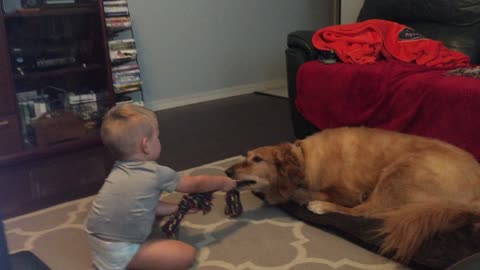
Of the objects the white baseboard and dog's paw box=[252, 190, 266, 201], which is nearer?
dog's paw box=[252, 190, 266, 201]

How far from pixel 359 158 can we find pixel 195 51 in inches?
103

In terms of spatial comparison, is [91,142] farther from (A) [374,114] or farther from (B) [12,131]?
(A) [374,114]

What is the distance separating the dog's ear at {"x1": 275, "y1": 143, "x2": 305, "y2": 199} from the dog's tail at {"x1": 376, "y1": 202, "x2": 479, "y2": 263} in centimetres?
50

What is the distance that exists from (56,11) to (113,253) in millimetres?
2079

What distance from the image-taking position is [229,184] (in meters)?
1.89

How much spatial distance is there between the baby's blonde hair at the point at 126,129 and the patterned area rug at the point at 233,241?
0.47 m

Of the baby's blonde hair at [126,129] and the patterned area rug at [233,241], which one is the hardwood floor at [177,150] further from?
the baby's blonde hair at [126,129]

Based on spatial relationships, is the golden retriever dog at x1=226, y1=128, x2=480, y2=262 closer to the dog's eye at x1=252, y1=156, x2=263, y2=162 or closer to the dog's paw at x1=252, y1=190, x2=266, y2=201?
the dog's eye at x1=252, y1=156, x2=263, y2=162

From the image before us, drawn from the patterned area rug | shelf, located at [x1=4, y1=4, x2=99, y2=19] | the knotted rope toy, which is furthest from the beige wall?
the knotted rope toy

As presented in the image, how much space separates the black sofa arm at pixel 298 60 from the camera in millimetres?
2795

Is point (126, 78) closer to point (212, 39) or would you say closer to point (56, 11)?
point (56, 11)

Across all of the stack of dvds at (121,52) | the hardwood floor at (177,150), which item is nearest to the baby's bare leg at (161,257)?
the hardwood floor at (177,150)

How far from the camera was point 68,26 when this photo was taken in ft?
10.9

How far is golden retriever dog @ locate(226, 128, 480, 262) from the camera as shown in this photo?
1.73 meters
